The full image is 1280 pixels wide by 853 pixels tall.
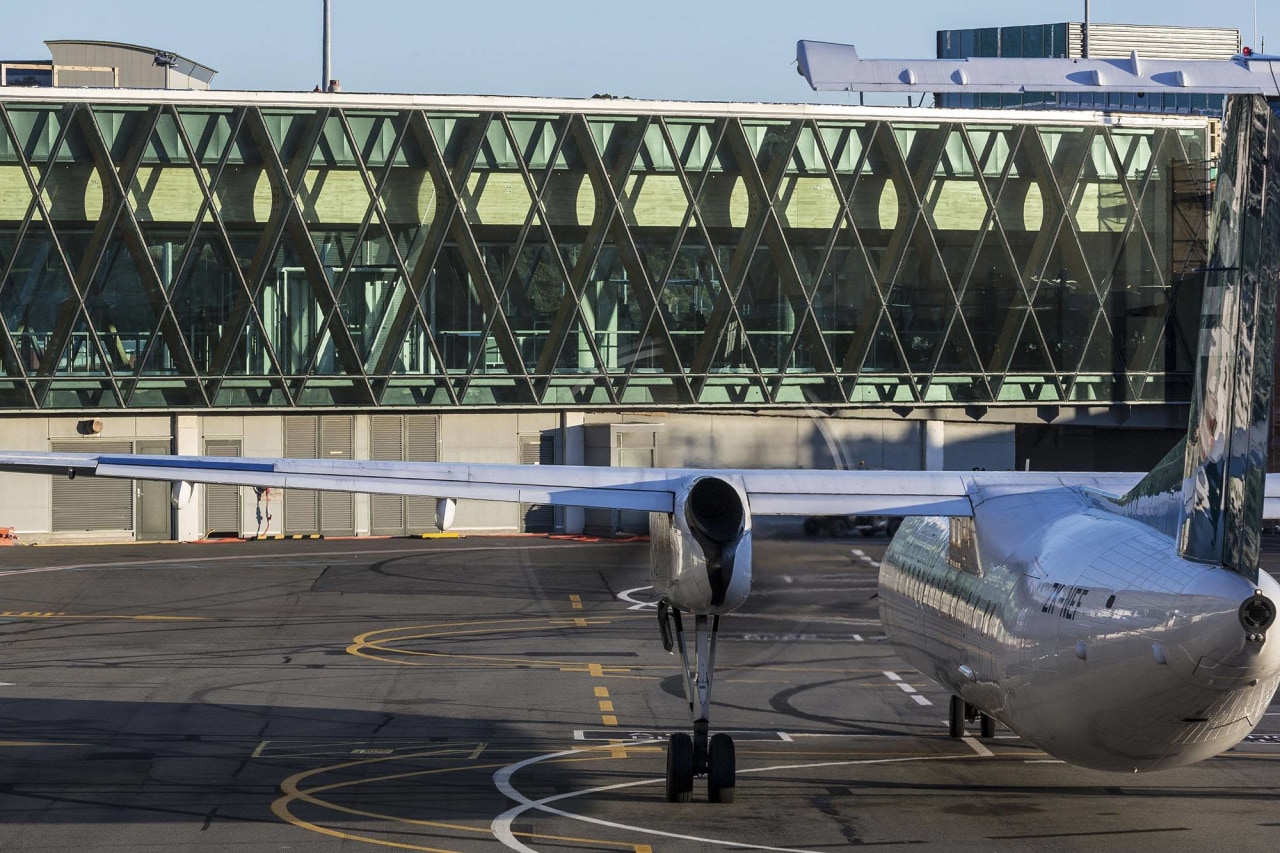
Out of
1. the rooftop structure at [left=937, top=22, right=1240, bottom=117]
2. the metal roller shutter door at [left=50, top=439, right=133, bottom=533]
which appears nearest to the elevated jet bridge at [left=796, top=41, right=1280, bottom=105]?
the metal roller shutter door at [left=50, top=439, right=133, bottom=533]

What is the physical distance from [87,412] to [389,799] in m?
43.5

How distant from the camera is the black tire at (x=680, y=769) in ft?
76.7

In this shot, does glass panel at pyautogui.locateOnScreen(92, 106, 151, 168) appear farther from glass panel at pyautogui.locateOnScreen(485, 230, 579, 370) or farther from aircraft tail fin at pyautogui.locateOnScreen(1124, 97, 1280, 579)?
aircraft tail fin at pyautogui.locateOnScreen(1124, 97, 1280, 579)

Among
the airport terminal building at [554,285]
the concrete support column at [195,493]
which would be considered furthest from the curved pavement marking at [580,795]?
the concrete support column at [195,493]

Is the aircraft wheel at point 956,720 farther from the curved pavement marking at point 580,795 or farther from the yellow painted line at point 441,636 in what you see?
the yellow painted line at point 441,636

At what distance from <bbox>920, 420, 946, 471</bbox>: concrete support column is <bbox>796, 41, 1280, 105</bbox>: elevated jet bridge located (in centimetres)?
4945

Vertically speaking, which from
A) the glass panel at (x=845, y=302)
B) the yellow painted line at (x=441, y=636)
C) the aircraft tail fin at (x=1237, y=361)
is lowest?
the yellow painted line at (x=441, y=636)

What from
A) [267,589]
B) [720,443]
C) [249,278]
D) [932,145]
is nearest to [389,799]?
[267,589]

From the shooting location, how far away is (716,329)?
66875mm

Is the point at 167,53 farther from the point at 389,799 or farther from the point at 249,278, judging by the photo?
the point at 389,799

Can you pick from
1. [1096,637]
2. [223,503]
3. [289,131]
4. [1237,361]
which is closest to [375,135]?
[289,131]

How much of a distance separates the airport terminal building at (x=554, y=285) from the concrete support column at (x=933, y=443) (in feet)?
0.78

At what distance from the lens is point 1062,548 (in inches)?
795

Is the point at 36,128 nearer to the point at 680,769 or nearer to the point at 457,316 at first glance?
the point at 457,316
